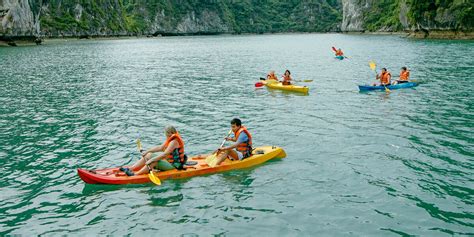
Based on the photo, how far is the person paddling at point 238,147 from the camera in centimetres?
1555

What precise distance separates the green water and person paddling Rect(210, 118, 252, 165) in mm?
675

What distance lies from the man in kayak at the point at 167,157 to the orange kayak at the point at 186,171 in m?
0.21

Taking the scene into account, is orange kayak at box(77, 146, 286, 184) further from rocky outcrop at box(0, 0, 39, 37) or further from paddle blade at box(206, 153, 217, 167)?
rocky outcrop at box(0, 0, 39, 37)

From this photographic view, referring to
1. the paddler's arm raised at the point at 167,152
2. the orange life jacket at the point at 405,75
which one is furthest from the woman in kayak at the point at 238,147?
the orange life jacket at the point at 405,75

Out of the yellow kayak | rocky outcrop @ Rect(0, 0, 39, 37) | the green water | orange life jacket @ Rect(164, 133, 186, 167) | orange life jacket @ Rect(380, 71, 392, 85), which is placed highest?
rocky outcrop @ Rect(0, 0, 39, 37)

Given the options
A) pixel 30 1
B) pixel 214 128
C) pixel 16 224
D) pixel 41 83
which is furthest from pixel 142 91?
pixel 30 1

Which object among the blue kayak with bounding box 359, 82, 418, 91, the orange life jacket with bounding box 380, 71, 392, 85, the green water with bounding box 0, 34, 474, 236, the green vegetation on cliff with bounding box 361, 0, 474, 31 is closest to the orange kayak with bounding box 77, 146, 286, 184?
the green water with bounding box 0, 34, 474, 236

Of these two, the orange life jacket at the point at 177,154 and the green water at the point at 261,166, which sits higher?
the orange life jacket at the point at 177,154

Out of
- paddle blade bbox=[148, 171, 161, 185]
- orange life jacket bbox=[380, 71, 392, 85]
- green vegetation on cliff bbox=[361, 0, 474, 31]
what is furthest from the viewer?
green vegetation on cliff bbox=[361, 0, 474, 31]

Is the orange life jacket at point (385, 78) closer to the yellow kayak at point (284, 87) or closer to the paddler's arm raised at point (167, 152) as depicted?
the yellow kayak at point (284, 87)

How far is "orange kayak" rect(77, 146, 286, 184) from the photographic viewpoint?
1409 centimetres

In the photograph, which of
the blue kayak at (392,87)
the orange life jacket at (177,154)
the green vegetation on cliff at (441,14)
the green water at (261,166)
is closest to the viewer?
the green water at (261,166)

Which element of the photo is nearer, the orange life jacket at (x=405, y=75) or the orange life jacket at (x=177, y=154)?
the orange life jacket at (x=177, y=154)

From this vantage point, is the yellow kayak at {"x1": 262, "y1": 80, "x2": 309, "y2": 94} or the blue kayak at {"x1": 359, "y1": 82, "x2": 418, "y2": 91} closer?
the yellow kayak at {"x1": 262, "y1": 80, "x2": 309, "y2": 94}
